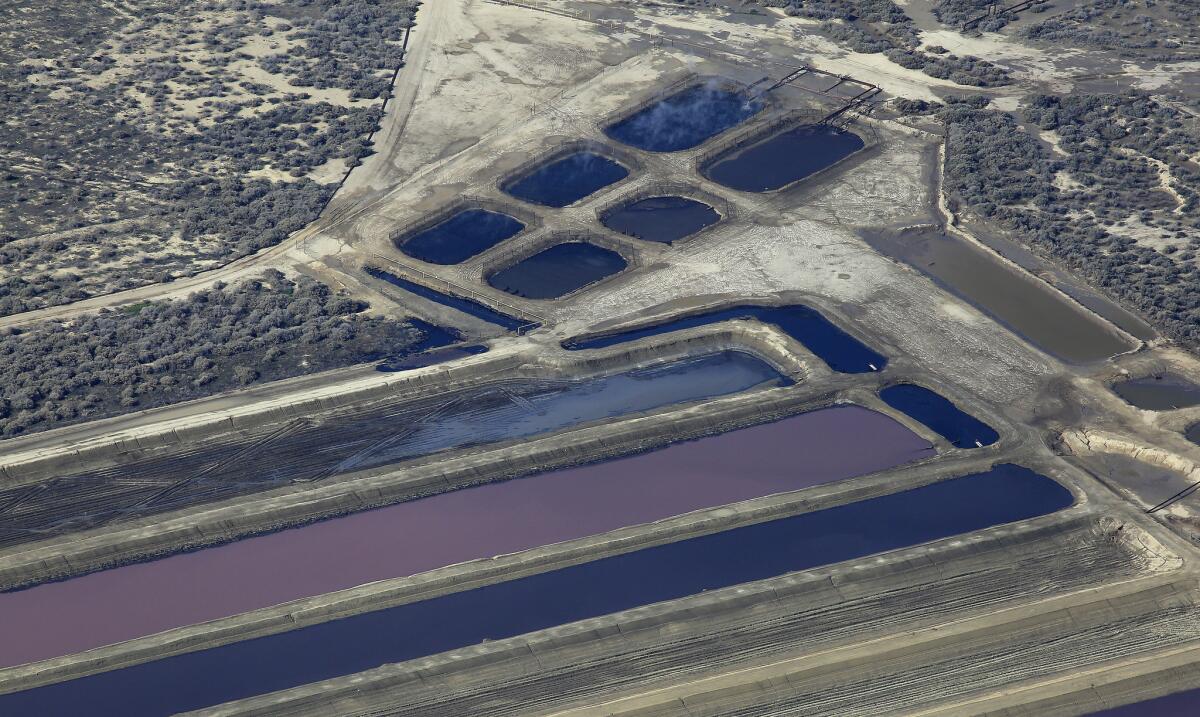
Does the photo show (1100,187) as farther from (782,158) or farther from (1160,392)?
(1160,392)

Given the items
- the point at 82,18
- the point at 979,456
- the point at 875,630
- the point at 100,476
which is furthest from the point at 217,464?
the point at 82,18

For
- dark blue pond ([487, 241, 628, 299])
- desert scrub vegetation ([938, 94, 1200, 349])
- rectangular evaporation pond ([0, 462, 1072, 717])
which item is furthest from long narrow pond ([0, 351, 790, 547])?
desert scrub vegetation ([938, 94, 1200, 349])

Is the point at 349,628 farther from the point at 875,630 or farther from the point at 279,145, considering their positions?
the point at 279,145

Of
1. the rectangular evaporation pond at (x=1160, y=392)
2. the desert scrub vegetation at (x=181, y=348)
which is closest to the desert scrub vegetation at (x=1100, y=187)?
the rectangular evaporation pond at (x=1160, y=392)

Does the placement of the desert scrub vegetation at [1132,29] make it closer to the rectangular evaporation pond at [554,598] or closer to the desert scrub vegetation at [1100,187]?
the desert scrub vegetation at [1100,187]

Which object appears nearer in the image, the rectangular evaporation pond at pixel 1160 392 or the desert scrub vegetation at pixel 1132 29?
the rectangular evaporation pond at pixel 1160 392

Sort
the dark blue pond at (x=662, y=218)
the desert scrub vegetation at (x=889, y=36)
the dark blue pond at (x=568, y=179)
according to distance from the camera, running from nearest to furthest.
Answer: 1. the dark blue pond at (x=662, y=218)
2. the dark blue pond at (x=568, y=179)
3. the desert scrub vegetation at (x=889, y=36)

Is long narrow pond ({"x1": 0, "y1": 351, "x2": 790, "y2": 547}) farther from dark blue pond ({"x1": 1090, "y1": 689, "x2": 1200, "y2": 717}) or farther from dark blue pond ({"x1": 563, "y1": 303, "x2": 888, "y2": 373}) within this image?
dark blue pond ({"x1": 1090, "y1": 689, "x2": 1200, "y2": 717})
